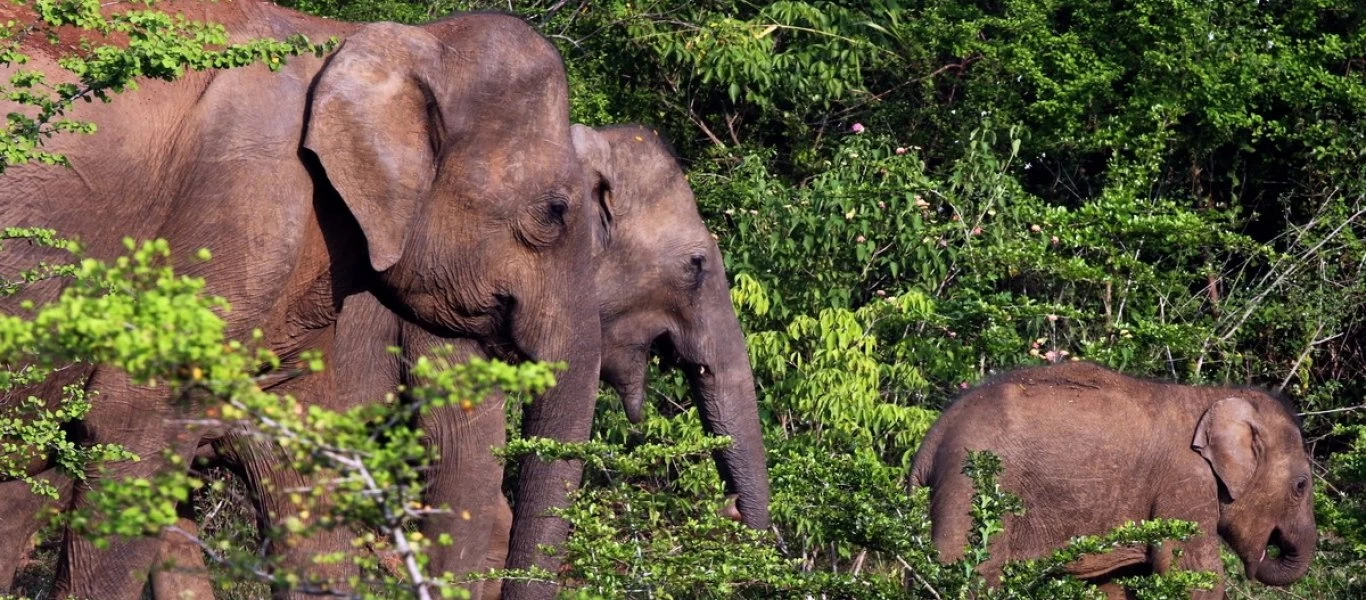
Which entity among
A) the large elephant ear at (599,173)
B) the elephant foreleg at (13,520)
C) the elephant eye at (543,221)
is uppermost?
the elephant eye at (543,221)

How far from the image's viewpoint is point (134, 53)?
4.28m

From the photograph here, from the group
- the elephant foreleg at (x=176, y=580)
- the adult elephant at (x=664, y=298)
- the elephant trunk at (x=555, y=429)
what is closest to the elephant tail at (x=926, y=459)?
the adult elephant at (x=664, y=298)

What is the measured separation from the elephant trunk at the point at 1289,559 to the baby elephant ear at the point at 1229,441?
0.36 m

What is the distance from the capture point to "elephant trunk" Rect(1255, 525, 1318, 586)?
28.4 ft

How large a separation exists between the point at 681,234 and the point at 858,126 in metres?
2.50

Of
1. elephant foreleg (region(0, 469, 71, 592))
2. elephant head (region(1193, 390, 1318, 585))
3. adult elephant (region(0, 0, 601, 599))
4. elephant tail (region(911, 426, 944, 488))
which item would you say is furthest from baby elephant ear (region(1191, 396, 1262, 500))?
elephant foreleg (region(0, 469, 71, 592))

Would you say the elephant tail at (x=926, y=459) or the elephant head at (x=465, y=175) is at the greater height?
the elephant head at (x=465, y=175)

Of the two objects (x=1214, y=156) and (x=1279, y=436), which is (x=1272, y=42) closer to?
(x=1214, y=156)

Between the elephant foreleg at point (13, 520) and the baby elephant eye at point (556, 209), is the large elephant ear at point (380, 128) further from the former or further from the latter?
the elephant foreleg at point (13, 520)

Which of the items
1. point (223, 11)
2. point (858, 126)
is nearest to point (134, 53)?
point (223, 11)

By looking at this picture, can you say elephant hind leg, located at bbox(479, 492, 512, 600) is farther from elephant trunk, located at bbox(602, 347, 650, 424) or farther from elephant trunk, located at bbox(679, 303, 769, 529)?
elephant trunk, located at bbox(679, 303, 769, 529)

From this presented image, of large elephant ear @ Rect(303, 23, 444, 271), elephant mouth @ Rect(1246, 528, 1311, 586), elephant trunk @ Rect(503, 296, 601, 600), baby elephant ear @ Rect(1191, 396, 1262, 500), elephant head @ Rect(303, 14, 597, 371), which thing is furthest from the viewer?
elephant mouth @ Rect(1246, 528, 1311, 586)

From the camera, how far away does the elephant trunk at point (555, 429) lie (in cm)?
693

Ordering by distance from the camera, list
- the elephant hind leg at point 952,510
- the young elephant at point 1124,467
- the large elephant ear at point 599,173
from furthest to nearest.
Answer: the large elephant ear at point 599,173, the young elephant at point 1124,467, the elephant hind leg at point 952,510
